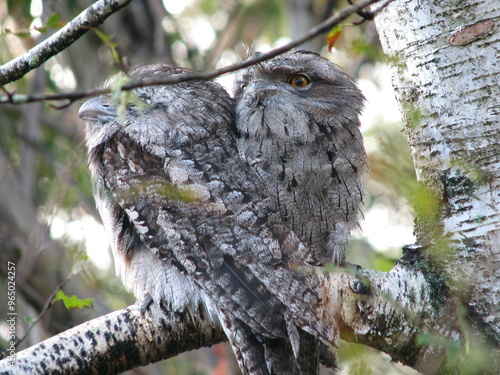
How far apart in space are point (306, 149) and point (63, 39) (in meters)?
1.33

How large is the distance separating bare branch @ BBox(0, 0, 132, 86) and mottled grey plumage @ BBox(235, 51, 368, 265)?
3.87 feet

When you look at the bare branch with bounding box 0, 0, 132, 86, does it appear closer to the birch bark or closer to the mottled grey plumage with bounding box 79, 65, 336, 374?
the mottled grey plumage with bounding box 79, 65, 336, 374

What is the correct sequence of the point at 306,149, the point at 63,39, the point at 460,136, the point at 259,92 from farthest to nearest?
1. the point at 259,92
2. the point at 306,149
3. the point at 460,136
4. the point at 63,39

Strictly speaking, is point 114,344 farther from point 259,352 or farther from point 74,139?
point 74,139

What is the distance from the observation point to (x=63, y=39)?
1645mm

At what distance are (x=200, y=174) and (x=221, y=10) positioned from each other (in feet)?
14.5

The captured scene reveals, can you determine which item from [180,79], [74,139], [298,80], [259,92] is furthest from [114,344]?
[74,139]

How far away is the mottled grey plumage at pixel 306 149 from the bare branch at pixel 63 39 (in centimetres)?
118

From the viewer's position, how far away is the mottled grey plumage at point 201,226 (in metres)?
2.20

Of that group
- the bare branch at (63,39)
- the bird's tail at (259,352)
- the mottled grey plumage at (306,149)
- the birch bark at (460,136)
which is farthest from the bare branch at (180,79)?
the mottled grey plumage at (306,149)

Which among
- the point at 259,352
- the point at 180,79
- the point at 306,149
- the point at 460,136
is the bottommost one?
the point at 259,352

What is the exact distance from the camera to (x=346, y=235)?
2.74 meters

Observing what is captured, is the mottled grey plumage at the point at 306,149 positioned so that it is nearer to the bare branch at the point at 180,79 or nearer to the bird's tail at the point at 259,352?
the bird's tail at the point at 259,352

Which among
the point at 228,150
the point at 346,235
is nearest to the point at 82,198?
the point at 228,150
